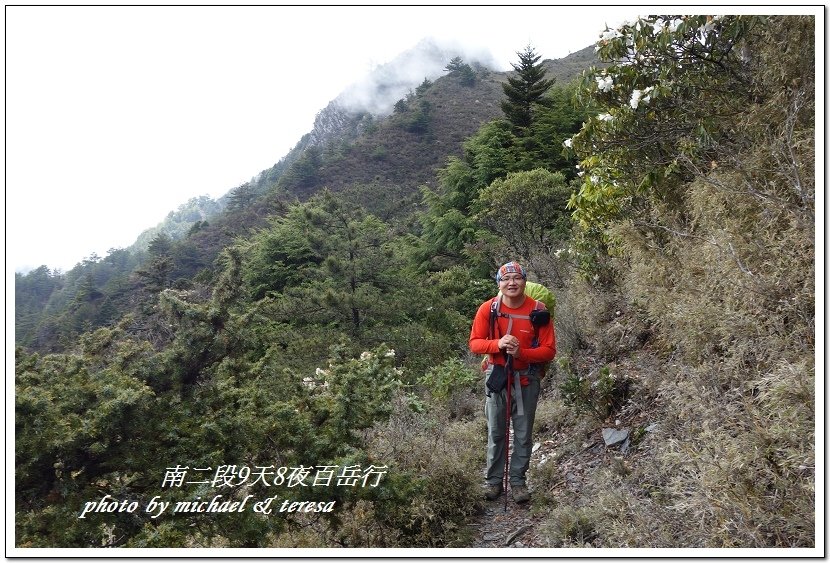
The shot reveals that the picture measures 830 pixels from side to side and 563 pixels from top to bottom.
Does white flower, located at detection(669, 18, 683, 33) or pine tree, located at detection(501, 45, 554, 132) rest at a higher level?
pine tree, located at detection(501, 45, 554, 132)

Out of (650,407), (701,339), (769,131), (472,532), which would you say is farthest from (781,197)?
(472,532)

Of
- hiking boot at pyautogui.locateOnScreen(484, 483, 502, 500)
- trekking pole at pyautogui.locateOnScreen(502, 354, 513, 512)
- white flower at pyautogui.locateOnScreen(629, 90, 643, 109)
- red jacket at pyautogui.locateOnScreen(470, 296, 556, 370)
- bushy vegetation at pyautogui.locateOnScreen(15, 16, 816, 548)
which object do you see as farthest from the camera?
white flower at pyautogui.locateOnScreen(629, 90, 643, 109)

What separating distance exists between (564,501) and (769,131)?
2974 millimetres

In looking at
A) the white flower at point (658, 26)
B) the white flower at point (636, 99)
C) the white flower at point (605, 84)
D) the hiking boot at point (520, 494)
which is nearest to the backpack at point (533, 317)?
the hiking boot at point (520, 494)

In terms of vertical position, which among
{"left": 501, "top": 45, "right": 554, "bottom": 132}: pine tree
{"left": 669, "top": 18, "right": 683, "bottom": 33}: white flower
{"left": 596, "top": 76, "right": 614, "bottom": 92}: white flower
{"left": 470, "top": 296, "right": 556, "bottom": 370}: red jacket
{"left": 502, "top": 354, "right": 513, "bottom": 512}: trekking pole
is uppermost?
{"left": 501, "top": 45, "right": 554, "bottom": 132}: pine tree

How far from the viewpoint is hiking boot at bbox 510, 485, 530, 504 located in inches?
147

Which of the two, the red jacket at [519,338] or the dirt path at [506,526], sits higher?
the red jacket at [519,338]

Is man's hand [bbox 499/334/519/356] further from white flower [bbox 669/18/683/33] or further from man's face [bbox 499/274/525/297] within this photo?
white flower [bbox 669/18/683/33]

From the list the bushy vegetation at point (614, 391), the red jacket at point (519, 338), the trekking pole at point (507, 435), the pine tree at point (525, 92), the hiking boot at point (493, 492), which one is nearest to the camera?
the bushy vegetation at point (614, 391)

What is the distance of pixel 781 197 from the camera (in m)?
3.05

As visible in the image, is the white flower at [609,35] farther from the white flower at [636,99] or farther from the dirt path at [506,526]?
the dirt path at [506,526]

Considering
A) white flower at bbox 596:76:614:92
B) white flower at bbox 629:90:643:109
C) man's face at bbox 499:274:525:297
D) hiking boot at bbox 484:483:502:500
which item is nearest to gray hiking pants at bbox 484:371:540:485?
hiking boot at bbox 484:483:502:500

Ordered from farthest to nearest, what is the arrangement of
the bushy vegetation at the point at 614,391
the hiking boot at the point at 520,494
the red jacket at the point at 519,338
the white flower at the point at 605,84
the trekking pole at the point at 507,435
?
the white flower at the point at 605,84 → the hiking boot at the point at 520,494 → the trekking pole at the point at 507,435 → the red jacket at the point at 519,338 → the bushy vegetation at the point at 614,391

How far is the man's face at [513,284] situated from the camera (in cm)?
352
